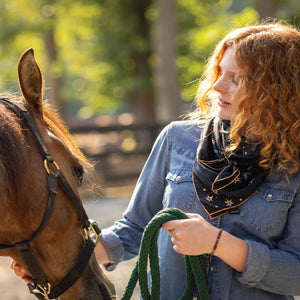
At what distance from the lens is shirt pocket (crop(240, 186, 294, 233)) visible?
1.49 m

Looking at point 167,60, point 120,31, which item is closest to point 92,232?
point 167,60

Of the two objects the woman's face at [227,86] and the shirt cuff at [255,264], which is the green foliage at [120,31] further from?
the shirt cuff at [255,264]

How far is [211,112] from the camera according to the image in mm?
1819

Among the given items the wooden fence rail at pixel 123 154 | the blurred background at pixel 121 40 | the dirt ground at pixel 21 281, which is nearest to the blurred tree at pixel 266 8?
the wooden fence rail at pixel 123 154

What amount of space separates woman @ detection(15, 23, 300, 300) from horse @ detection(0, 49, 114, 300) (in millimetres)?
183

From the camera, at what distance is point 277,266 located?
57.3 inches

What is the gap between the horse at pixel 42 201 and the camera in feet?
4.73

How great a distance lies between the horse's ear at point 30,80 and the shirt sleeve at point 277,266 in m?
0.91

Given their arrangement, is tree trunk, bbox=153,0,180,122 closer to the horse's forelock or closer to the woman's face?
the woman's face

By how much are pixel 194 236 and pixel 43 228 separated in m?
0.52

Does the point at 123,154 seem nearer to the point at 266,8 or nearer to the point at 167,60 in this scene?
the point at 167,60

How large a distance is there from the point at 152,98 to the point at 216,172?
43.8ft

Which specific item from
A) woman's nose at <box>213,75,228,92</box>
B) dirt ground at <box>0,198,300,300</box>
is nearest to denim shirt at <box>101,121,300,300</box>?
woman's nose at <box>213,75,228,92</box>

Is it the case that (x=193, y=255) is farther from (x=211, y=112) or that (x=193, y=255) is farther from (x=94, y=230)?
(x=211, y=112)
